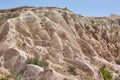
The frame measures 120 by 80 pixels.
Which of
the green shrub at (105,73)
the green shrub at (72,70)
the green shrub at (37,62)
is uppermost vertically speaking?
the green shrub at (37,62)

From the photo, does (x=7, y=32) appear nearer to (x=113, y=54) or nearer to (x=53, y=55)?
(x=53, y=55)

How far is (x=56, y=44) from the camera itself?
1784 inches

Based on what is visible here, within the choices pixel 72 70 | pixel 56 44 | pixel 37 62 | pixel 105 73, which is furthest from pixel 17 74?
pixel 105 73

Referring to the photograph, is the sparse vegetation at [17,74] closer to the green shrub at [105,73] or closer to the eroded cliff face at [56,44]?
the eroded cliff face at [56,44]

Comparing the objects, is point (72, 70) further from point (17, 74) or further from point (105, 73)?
point (105, 73)

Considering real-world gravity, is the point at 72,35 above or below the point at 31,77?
above

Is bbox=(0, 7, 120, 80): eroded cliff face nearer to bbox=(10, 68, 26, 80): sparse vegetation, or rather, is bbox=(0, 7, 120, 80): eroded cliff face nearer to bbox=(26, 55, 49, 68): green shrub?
bbox=(10, 68, 26, 80): sparse vegetation

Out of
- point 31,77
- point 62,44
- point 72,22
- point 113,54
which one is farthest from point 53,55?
point 113,54

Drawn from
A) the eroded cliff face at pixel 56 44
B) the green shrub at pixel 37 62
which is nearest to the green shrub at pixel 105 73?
the eroded cliff face at pixel 56 44

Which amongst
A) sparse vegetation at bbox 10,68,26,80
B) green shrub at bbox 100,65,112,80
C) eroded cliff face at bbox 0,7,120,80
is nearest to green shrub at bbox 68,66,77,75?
eroded cliff face at bbox 0,7,120,80

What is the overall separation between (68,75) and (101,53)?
17.0 m

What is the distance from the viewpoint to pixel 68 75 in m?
36.8

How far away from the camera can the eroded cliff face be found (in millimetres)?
37562

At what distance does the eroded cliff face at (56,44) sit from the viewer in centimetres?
3756
